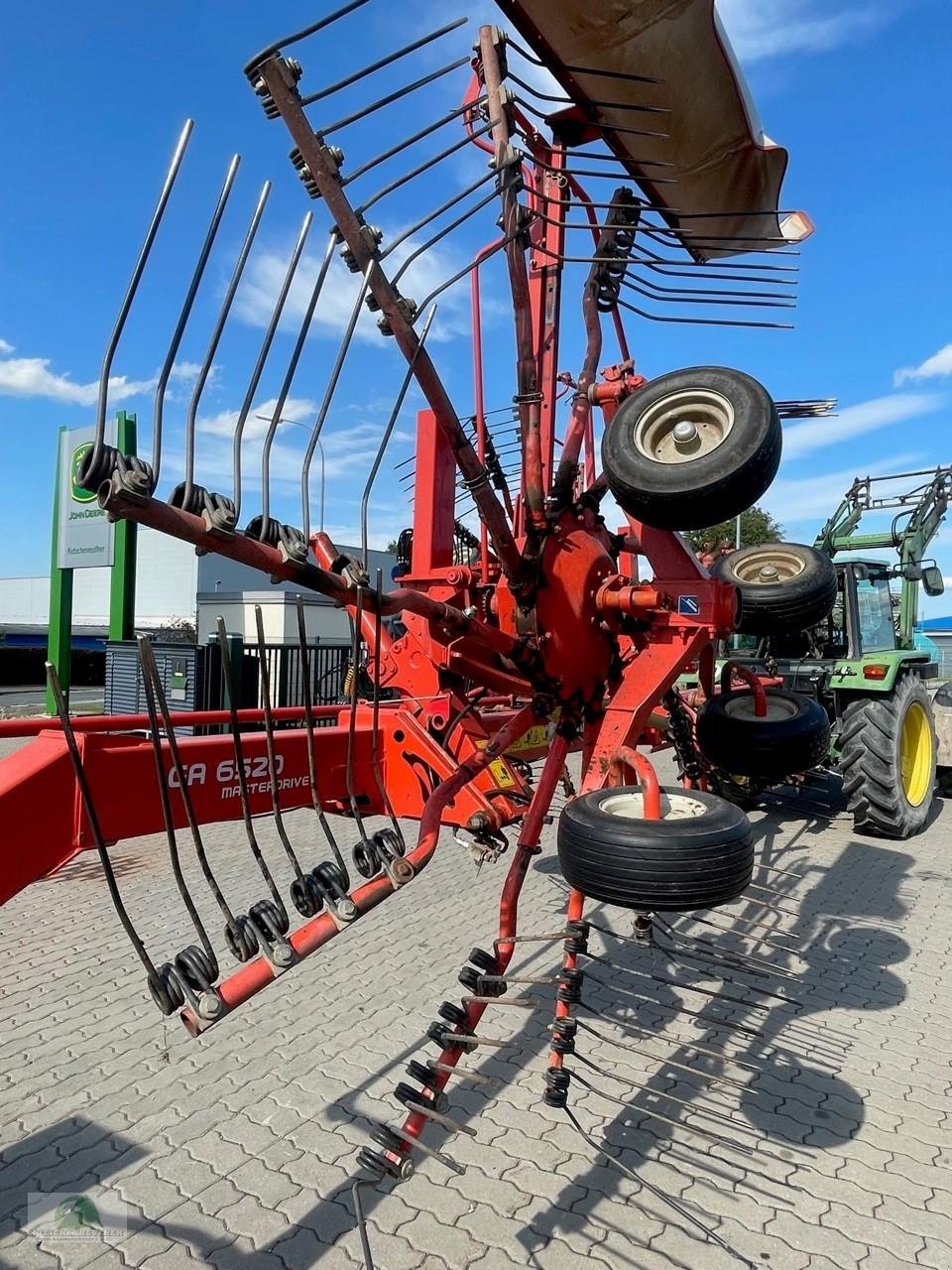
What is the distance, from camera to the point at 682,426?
2803 millimetres

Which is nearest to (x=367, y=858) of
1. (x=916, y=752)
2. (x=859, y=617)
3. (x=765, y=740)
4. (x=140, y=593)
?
(x=765, y=740)

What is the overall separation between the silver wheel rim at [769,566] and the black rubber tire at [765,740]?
31.9 inches

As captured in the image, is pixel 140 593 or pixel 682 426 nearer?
pixel 682 426

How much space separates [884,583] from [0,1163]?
29.3ft

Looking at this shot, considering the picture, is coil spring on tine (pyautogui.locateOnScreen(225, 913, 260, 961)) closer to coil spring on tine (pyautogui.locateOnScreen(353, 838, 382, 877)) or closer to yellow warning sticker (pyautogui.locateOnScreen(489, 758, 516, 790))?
coil spring on tine (pyautogui.locateOnScreen(353, 838, 382, 877))

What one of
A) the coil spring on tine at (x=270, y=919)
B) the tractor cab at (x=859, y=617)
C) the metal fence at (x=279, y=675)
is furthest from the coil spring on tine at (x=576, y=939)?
the metal fence at (x=279, y=675)

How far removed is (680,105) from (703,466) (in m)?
1.61

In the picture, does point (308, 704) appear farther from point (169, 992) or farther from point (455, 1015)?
point (455, 1015)

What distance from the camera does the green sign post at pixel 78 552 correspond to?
468 inches

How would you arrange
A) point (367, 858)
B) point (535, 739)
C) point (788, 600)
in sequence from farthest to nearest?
1. point (788, 600)
2. point (535, 739)
3. point (367, 858)

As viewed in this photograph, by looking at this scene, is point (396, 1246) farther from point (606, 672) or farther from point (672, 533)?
point (672, 533)

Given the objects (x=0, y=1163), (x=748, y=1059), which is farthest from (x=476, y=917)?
(x=0, y=1163)

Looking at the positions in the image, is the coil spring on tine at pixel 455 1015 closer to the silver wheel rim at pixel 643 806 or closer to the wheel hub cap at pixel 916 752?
the silver wheel rim at pixel 643 806

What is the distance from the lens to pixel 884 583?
904cm
